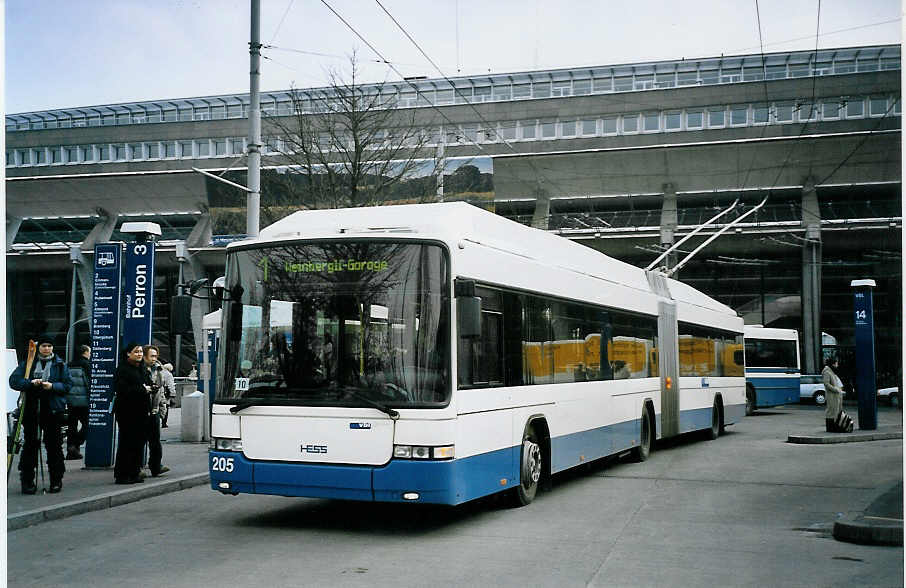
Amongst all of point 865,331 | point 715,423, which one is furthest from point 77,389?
point 865,331

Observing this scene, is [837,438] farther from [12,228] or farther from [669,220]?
[12,228]

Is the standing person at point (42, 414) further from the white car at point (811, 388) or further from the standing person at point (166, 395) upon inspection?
the white car at point (811, 388)

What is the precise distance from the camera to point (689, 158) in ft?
126

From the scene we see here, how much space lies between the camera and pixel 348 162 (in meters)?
20.3

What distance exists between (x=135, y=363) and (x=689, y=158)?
2942cm

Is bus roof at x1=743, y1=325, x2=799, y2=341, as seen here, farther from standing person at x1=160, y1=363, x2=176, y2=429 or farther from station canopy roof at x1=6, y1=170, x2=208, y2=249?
station canopy roof at x1=6, y1=170, x2=208, y2=249

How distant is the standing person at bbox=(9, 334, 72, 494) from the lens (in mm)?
11273

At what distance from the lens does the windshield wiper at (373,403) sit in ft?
28.7

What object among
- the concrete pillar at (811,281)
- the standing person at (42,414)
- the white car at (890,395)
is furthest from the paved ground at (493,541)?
the concrete pillar at (811,281)

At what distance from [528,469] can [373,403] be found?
263cm

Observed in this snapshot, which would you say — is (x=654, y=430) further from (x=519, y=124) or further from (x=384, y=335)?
(x=519, y=124)

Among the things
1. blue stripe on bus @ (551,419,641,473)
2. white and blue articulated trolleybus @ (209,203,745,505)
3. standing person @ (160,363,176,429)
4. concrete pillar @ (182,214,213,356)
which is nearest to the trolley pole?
standing person @ (160,363,176,429)

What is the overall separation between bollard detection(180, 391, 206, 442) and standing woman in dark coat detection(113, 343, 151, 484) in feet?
20.9

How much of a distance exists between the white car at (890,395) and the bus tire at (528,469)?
29.5 m
